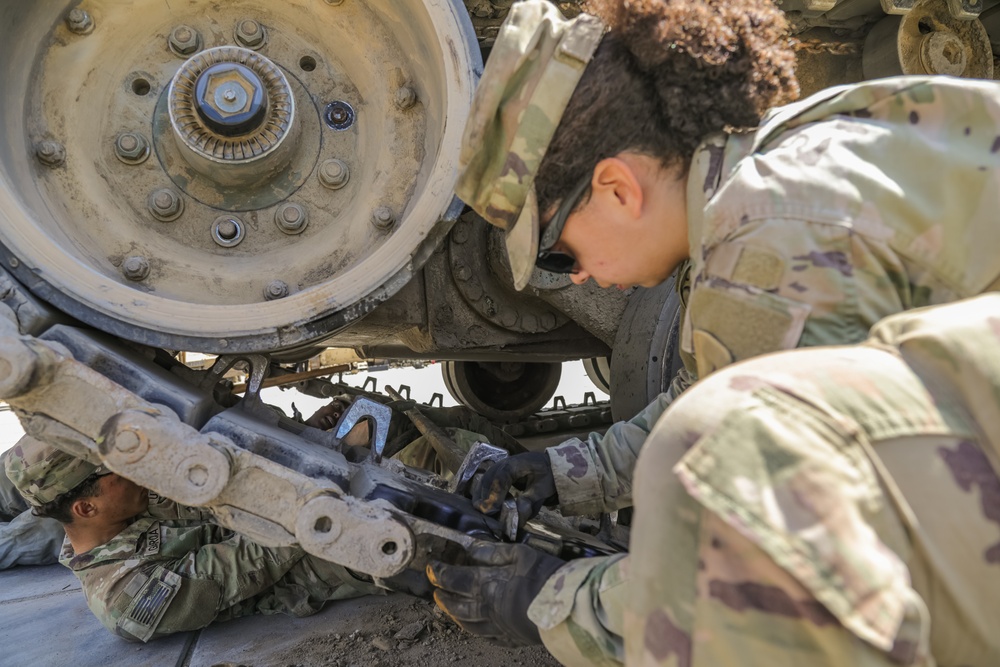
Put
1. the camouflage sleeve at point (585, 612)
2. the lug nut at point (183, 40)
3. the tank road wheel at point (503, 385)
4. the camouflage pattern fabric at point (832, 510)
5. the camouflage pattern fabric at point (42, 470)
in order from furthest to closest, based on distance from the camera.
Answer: the tank road wheel at point (503, 385)
the camouflage pattern fabric at point (42, 470)
the lug nut at point (183, 40)
the camouflage sleeve at point (585, 612)
the camouflage pattern fabric at point (832, 510)

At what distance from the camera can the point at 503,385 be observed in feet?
14.4

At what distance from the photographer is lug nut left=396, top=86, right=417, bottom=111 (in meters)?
2.19

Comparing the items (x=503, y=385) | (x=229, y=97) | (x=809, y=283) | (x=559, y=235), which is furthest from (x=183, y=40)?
(x=503, y=385)

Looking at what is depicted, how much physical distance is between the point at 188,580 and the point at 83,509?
0.45 m

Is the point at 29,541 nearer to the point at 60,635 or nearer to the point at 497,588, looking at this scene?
the point at 60,635

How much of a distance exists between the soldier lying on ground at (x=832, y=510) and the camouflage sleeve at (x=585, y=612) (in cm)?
46

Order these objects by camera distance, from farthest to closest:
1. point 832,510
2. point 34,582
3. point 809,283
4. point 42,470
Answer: point 34,582, point 42,470, point 809,283, point 832,510

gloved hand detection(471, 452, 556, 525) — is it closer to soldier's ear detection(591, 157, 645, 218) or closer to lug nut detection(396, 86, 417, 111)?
soldier's ear detection(591, 157, 645, 218)

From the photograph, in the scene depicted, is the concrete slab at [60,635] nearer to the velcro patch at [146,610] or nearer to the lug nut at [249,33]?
the velcro patch at [146,610]

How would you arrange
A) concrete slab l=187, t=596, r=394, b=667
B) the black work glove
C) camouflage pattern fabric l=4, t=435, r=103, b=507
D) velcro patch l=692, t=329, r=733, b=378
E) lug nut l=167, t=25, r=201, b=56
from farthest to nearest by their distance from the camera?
camouflage pattern fabric l=4, t=435, r=103, b=507 < concrete slab l=187, t=596, r=394, b=667 < lug nut l=167, t=25, r=201, b=56 < the black work glove < velcro patch l=692, t=329, r=733, b=378

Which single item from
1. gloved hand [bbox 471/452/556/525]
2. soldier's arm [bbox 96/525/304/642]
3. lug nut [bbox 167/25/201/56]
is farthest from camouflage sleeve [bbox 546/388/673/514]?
lug nut [bbox 167/25/201/56]

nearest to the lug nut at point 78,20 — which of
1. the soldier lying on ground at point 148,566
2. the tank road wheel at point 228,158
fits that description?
the tank road wheel at point 228,158

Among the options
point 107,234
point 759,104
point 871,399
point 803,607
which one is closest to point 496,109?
point 759,104

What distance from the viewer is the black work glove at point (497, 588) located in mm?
1585
